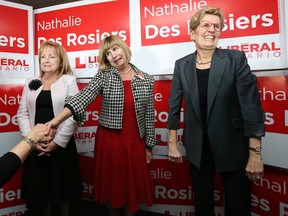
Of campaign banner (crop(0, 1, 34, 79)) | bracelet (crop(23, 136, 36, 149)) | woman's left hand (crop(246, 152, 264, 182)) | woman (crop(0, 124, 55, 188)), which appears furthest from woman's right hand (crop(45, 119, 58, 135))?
campaign banner (crop(0, 1, 34, 79))

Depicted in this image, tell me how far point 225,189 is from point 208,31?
92 centimetres

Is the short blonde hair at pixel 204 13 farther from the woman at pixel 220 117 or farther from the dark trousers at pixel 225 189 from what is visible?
the dark trousers at pixel 225 189

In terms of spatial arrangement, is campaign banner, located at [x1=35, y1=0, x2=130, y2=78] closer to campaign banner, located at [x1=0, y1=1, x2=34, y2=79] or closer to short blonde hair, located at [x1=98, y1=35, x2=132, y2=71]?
campaign banner, located at [x1=0, y1=1, x2=34, y2=79]

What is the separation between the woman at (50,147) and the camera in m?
1.95

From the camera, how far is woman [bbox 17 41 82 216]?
1950 millimetres

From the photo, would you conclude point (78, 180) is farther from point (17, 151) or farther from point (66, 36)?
point (66, 36)

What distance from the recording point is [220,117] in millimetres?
1354

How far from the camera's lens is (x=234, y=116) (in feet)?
4.49

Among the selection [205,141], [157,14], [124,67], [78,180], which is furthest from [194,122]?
[157,14]

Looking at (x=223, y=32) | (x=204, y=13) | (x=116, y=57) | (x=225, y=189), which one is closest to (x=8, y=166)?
(x=116, y=57)

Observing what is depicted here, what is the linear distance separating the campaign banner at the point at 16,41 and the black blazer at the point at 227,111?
195 cm

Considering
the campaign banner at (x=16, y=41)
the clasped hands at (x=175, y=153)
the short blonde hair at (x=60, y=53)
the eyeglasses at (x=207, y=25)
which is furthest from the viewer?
the campaign banner at (x=16, y=41)

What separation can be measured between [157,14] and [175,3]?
0.63 ft

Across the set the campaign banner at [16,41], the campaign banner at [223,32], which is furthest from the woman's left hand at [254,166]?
the campaign banner at [16,41]
